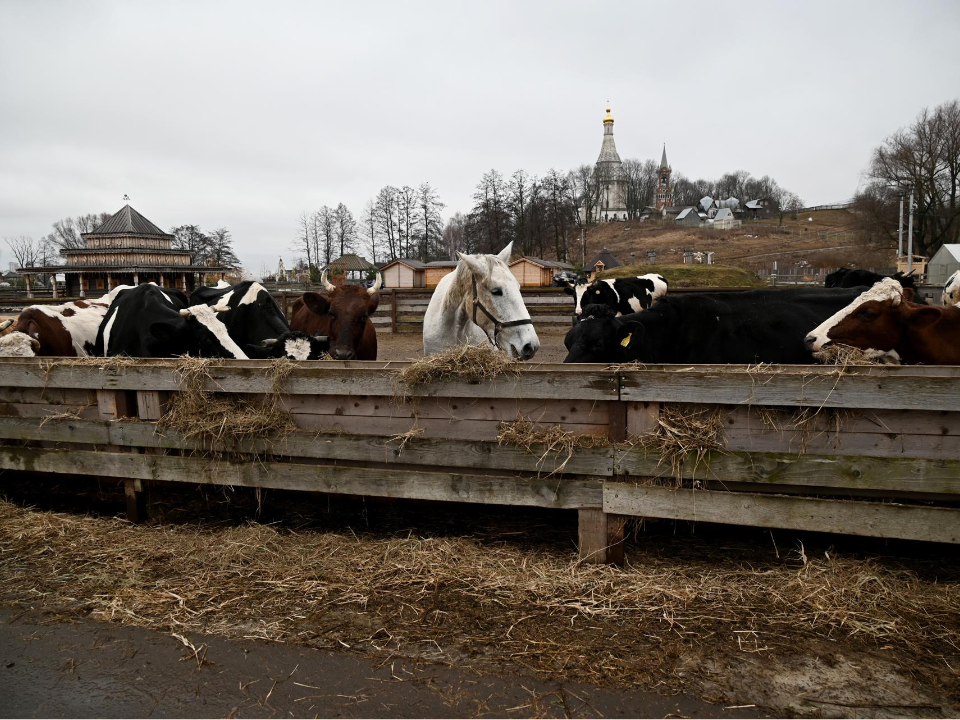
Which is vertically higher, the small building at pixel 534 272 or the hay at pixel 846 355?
the small building at pixel 534 272

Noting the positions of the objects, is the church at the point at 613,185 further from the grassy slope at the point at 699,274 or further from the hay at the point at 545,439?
the hay at the point at 545,439

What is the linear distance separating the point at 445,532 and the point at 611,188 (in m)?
136

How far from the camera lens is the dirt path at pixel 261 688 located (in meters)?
2.67

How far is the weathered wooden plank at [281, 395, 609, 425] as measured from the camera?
3.99 meters

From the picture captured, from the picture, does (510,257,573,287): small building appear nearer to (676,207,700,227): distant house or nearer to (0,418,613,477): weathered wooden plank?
(0,418,613,477): weathered wooden plank

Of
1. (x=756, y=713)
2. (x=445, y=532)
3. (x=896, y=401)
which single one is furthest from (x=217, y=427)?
(x=896, y=401)

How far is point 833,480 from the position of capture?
347 centimetres

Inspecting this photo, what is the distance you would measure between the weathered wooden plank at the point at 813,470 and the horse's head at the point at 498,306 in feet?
7.17

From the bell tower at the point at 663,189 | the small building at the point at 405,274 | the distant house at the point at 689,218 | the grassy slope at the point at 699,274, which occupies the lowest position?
the grassy slope at the point at 699,274

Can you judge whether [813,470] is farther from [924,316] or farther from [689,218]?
[689,218]

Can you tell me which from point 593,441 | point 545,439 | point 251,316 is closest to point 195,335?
point 251,316

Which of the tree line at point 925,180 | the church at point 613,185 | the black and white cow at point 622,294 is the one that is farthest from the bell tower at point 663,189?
the black and white cow at point 622,294

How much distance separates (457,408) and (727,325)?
3.46 m

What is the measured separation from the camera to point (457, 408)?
13.9ft
